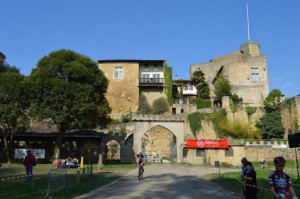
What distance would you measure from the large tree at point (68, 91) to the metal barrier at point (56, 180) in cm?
1805

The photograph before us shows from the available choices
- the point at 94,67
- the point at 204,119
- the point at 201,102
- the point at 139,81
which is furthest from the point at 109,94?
the point at 94,67

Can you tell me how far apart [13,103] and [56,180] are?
2221 centimetres

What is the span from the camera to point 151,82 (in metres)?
61.7

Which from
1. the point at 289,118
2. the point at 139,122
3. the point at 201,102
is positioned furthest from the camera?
the point at 201,102

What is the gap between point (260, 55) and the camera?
60.9 m

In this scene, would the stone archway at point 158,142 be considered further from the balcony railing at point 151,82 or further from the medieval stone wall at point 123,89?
the balcony railing at point 151,82

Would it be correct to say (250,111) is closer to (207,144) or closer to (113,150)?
(207,144)

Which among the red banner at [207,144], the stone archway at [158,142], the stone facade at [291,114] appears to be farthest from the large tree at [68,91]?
the stone facade at [291,114]

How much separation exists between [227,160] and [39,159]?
68.4ft

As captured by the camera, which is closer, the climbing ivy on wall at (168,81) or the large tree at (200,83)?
the climbing ivy on wall at (168,81)

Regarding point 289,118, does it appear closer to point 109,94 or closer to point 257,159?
point 257,159

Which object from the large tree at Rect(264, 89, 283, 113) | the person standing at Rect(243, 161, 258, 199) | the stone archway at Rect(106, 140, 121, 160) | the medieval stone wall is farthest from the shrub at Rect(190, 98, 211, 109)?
the person standing at Rect(243, 161, 258, 199)

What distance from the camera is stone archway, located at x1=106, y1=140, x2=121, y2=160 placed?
148 feet

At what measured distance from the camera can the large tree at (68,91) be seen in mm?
32500
